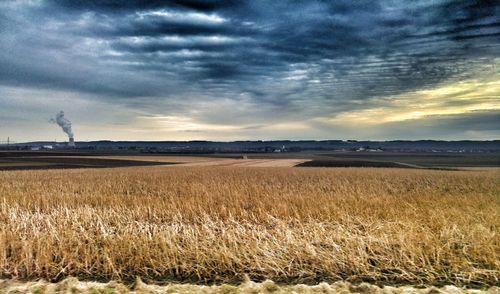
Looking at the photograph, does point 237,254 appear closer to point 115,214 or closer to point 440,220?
point 115,214

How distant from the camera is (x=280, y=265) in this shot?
8188mm

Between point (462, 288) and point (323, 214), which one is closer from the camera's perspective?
point (462, 288)

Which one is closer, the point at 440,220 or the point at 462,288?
the point at 462,288

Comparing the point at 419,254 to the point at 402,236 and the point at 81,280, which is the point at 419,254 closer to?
the point at 402,236

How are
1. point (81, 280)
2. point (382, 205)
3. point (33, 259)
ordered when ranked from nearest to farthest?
point (81, 280), point (33, 259), point (382, 205)

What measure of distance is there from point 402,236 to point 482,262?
6.48 feet

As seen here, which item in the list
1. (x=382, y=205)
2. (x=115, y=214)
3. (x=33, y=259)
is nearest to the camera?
Result: (x=33, y=259)

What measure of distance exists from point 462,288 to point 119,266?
8037 millimetres

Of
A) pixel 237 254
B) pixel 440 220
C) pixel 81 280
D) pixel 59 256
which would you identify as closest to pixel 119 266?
pixel 81 280

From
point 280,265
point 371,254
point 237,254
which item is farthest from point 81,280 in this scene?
point 371,254

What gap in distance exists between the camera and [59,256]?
8789 mm

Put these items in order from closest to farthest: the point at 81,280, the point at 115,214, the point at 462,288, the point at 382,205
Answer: the point at 462,288, the point at 81,280, the point at 115,214, the point at 382,205

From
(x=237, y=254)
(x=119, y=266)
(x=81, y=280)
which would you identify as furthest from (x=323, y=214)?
(x=81, y=280)

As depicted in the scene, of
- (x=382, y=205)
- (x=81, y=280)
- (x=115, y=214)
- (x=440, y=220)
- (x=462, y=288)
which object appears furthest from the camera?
(x=382, y=205)
